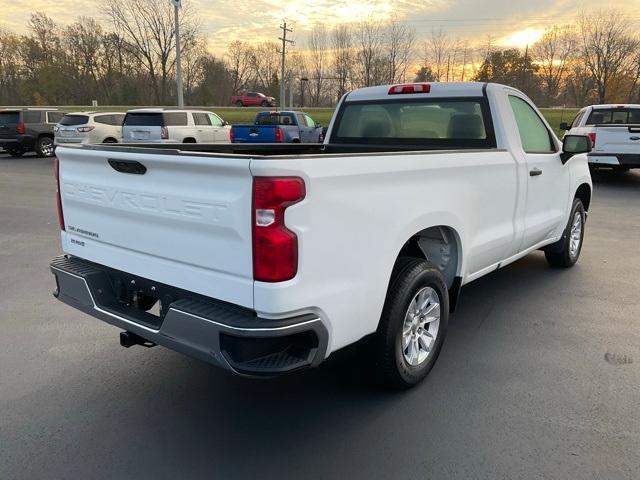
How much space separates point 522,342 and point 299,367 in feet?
7.75

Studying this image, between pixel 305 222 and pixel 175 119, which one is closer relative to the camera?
pixel 305 222

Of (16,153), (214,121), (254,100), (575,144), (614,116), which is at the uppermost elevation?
(254,100)

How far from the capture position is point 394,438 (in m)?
2.87

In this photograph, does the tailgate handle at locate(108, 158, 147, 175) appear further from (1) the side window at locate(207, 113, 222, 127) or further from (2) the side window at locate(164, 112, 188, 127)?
(1) the side window at locate(207, 113, 222, 127)

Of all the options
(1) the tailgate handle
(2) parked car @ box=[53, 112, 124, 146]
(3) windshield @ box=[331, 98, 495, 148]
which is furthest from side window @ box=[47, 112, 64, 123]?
(1) the tailgate handle

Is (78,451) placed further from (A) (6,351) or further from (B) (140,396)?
(A) (6,351)

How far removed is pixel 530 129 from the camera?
482 cm

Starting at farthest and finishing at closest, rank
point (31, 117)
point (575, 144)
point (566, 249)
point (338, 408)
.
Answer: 1. point (31, 117)
2. point (566, 249)
3. point (575, 144)
4. point (338, 408)

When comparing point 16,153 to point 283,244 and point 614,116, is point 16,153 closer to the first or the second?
point 614,116

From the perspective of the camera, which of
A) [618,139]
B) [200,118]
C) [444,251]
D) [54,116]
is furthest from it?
[54,116]

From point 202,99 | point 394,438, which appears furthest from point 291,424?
point 202,99

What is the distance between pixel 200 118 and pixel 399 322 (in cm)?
1748

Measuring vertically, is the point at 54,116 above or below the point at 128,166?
above

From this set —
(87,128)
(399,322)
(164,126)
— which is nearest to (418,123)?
(399,322)
